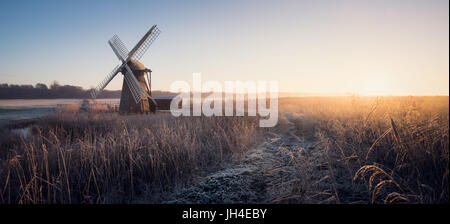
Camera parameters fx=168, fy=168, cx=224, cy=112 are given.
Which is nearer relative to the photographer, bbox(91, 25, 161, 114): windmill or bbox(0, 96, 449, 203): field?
bbox(0, 96, 449, 203): field

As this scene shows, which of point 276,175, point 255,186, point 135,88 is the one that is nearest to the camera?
point 255,186

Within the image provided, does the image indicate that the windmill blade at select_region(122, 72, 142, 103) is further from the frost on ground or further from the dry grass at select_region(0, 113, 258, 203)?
the frost on ground

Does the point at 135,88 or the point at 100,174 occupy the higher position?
the point at 135,88

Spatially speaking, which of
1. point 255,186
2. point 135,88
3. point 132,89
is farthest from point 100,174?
point 132,89

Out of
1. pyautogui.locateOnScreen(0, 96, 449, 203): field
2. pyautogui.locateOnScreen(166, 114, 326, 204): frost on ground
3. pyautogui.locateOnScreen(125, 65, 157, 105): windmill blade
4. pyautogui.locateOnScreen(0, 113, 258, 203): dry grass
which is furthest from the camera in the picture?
pyautogui.locateOnScreen(125, 65, 157, 105): windmill blade

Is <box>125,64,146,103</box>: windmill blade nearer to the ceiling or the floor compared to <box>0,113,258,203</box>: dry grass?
nearer to the ceiling

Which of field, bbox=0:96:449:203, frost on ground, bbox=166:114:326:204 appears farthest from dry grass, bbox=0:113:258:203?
frost on ground, bbox=166:114:326:204

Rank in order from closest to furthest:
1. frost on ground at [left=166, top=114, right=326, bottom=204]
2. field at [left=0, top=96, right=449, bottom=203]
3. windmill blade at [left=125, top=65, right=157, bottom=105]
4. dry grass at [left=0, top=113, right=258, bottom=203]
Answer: field at [left=0, top=96, right=449, bottom=203] < frost on ground at [left=166, top=114, right=326, bottom=204] < dry grass at [left=0, top=113, right=258, bottom=203] < windmill blade at [left=125, top=65, right=157, bottom=105]

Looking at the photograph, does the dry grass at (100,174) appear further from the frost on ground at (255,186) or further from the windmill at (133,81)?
the windmill at (133,81)

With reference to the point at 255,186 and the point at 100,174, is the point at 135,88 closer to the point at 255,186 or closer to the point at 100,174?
the point at 100,174

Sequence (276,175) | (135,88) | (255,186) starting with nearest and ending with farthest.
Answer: (255,186), (276,175), (135,88)
